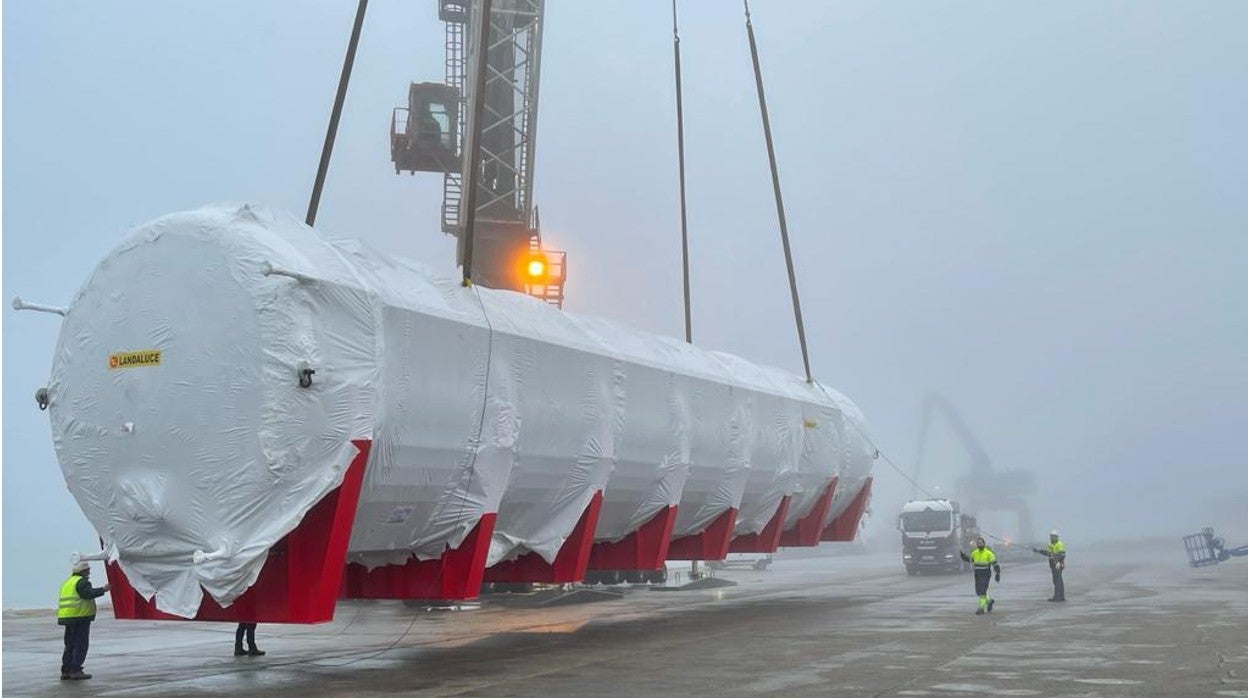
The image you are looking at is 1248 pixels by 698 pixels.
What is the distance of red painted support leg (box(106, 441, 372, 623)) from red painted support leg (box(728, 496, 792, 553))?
10.8 metres

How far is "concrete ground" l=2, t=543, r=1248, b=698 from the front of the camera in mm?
11328

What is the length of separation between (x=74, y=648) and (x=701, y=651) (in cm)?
748

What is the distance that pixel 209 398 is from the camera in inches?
400

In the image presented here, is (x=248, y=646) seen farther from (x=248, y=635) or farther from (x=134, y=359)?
(x=134, y=359)

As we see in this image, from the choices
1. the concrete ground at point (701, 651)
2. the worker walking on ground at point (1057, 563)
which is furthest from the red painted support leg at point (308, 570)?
the worker walking on ground at point (1057, 563)

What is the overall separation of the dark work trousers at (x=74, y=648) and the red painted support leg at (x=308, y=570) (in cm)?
325

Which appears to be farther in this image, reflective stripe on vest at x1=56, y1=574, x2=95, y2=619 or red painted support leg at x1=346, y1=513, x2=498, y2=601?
reflective stripe on vest at x1=56, y1=574, x2=95, y2=619

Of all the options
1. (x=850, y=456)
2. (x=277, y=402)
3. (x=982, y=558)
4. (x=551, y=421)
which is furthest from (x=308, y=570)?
(x=850, y=456)

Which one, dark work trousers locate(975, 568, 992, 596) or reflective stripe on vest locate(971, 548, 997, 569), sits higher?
reflective stripe on vest locate(971, 548, 997, 569)

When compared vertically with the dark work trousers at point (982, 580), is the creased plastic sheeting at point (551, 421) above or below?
above

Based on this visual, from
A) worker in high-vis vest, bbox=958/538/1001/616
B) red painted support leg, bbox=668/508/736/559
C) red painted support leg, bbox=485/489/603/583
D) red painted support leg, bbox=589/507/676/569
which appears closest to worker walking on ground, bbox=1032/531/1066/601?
worker in high-vis vest, bbox=958/538/1001/616

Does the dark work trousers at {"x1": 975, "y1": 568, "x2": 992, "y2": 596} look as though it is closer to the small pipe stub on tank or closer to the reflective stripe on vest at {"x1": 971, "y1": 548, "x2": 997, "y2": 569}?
the reflective stripe on vest at {"x1": 971, "y1": 548, "x2": 997, "y2": 569}

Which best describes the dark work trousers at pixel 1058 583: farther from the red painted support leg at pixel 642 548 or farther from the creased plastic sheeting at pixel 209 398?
the creased plastic sheeting at pixel 209 398

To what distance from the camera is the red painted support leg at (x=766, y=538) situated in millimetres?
20078
